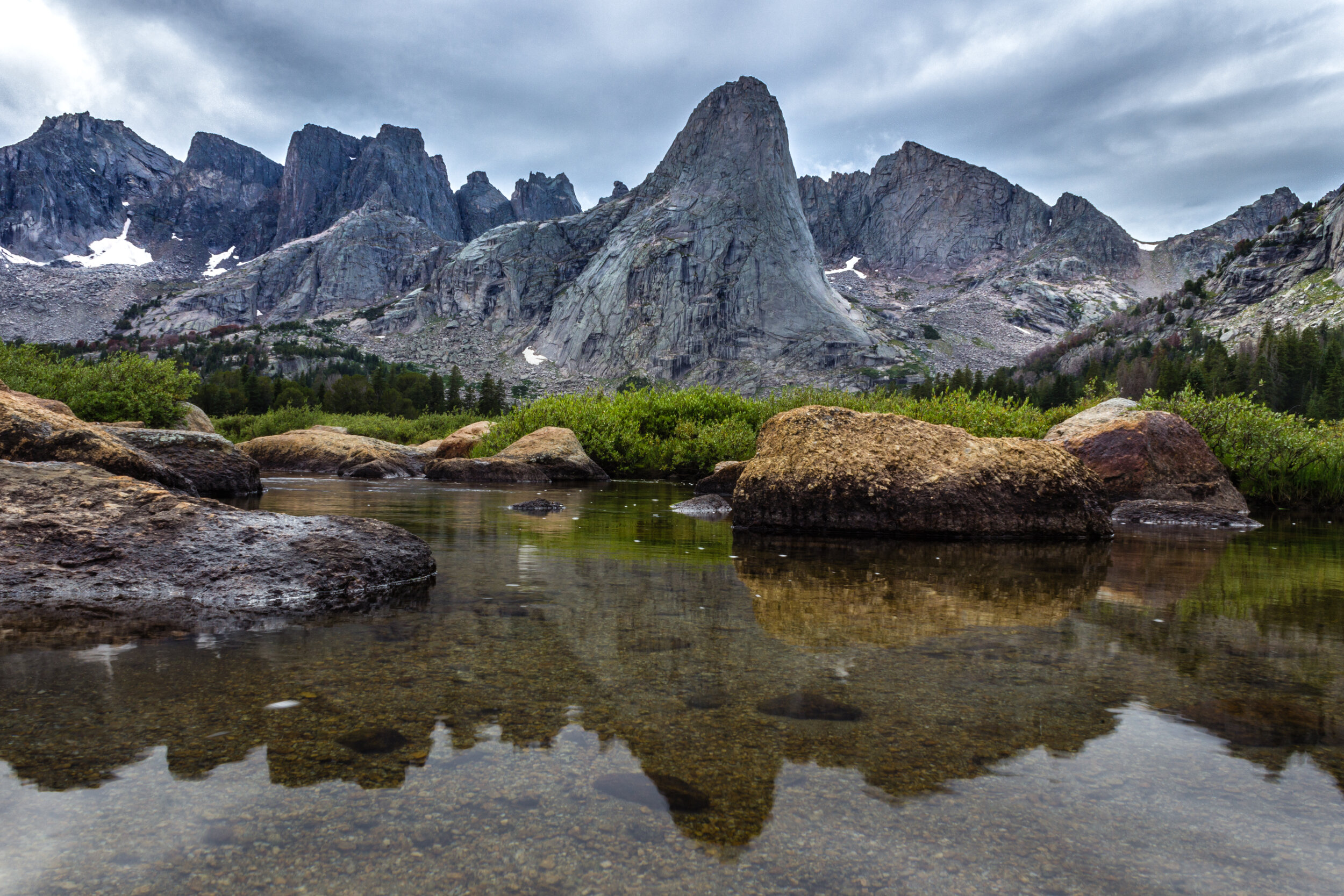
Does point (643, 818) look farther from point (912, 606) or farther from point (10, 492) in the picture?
point (10, 492)

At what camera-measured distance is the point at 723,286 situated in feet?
606

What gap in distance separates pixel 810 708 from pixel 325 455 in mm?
26555

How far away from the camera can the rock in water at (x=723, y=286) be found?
181m

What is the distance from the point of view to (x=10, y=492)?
18.4 feet

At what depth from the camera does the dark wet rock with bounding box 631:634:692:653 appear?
14.1 ft

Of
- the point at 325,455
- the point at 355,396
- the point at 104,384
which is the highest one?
the point at 355,396

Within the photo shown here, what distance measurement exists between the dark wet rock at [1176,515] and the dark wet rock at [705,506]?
7073mm

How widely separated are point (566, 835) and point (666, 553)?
6055mm

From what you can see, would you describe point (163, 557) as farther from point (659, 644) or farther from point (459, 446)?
point (459, 446)

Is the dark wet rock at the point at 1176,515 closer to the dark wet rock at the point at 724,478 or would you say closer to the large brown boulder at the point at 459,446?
the dark wet rock at the point at 724,478

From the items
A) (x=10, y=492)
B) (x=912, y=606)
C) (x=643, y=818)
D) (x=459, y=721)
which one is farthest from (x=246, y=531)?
(x=912, y=606)

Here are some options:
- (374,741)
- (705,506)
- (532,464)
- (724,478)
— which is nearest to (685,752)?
(374,741)

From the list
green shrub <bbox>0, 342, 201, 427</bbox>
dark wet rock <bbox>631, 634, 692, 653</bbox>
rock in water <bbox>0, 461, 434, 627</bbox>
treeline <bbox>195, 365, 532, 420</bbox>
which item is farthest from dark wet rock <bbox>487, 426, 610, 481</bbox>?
treeline <bbox>195, 365, 532, 420</bbox>

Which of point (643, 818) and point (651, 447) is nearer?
point (643, 818)
